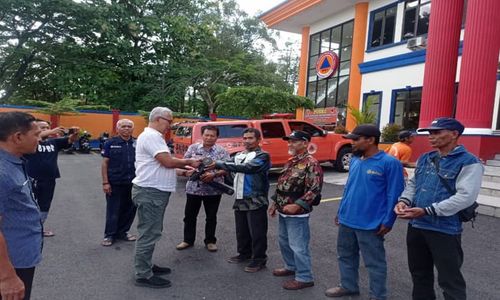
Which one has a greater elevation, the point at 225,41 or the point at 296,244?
the point at 225,41

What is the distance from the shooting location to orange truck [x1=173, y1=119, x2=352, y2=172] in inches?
390

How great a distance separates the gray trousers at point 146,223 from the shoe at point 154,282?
5 centimetres

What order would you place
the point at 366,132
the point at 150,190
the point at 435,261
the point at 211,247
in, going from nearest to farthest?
the point at 435,261 < the point at 366,132 < the point at 150,190 < the point at 211,247

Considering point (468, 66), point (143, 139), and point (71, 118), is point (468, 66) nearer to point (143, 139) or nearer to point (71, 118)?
point (143, 139)

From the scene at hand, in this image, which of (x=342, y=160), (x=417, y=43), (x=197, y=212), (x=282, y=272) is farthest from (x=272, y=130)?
(x=417, y=43)

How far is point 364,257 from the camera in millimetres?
3287

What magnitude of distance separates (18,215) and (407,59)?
15028 millimetres

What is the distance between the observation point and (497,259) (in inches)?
184

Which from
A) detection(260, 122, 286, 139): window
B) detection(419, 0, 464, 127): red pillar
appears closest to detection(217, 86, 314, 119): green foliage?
detection(260, 122, 286, 139): window

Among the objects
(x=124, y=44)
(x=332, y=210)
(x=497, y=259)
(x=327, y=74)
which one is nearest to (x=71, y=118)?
(x=124, y=44)

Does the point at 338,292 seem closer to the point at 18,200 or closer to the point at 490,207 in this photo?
the point at 18,200

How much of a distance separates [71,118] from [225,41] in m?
17.5

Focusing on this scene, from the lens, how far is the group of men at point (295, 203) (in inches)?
86.0

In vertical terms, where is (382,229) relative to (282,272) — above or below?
above
